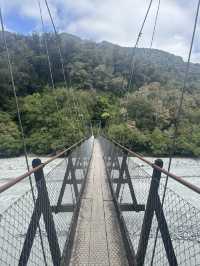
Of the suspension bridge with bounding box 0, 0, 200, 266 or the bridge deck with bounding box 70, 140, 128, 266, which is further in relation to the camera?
the bridge deck with bounding box 70, 140, 128, 266

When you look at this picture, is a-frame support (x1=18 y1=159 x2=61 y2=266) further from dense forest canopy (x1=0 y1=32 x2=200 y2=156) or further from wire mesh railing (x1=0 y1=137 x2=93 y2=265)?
dense forest canopy (x1=0 y1=32 x2=200 y2=156)

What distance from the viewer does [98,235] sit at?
6.82 ft

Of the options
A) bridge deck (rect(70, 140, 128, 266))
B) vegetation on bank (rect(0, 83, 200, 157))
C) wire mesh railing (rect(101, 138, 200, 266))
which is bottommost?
vegetation on bank (rect(0, 83, 200, 157))

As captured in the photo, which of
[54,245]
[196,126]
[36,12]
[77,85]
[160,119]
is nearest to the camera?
[54,245]

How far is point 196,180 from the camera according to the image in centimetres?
1450

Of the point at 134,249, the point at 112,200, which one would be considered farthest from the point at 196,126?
the point at 134,249

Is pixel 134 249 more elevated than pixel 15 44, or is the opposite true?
pixel 15 44

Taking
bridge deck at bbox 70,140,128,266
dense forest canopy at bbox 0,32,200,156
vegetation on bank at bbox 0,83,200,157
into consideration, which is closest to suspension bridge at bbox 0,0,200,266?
bridge deck at bbox 70,140,128,266

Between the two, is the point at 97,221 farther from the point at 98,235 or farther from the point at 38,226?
the point at 38,226

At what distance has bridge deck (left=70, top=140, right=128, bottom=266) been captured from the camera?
67.2 inches

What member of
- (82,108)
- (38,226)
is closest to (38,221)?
(38,226)

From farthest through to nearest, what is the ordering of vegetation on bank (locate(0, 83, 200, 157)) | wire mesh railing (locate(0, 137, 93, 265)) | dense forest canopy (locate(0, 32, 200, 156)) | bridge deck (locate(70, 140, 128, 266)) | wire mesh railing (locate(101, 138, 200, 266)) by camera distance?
vegetation on bank (locate(0, 83, 200, 157)) < dense forest canopy (locate(0, 32, 200, 156)) < bridge deck (locate(70, 140, 128, 266)) < wire mesh railing (locate(101, 138, 200, 266)) < wire mesh railing (locate(0, 137, 93, 265))

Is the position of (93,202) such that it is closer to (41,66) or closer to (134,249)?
(134,249)

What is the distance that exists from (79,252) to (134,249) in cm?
33
